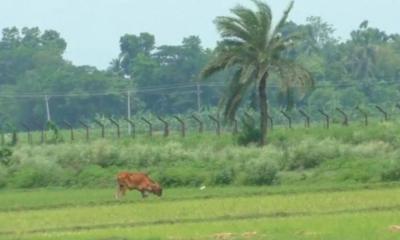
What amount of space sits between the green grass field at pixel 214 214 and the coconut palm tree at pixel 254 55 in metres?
11.9

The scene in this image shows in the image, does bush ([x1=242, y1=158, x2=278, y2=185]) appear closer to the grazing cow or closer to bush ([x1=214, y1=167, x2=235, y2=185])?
bush ([x1=214, y1=167, x2=235, y2=185])

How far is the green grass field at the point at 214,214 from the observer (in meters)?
23.5

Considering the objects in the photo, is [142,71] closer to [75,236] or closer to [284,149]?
[284,149]

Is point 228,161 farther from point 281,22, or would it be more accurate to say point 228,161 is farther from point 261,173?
point 281,22

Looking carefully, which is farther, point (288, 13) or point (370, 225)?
point (288, 13)

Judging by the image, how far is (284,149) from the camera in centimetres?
4506

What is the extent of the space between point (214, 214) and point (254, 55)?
22.4 m

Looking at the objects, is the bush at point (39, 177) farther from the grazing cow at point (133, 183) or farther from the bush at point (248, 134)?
Answer: the bush at point (248, 134)

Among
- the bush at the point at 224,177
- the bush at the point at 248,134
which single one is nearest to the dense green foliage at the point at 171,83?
the bush at the point at 248,134

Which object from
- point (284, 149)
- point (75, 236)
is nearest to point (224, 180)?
point (284, 149)

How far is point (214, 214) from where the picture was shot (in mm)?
28281

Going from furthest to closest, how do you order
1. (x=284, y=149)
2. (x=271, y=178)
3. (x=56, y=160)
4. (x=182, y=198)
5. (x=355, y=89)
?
(x=355, y=89), (x=56, y=160), (x=284, y=149), (x=271, y=178), (x=182, y=198)

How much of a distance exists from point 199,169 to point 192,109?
65936 millimetres

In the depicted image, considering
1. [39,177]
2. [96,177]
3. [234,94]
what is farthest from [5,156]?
[234,94]
